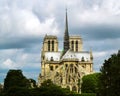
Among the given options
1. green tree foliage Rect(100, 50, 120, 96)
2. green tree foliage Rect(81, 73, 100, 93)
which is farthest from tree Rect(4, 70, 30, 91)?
green tree foliage Rect(100, 50, 120, 96)

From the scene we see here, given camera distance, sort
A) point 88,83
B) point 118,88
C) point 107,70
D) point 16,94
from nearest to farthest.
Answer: point 118,88 → point 107,70 → point 16,94 → point 88,83

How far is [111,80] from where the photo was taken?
78.1 m

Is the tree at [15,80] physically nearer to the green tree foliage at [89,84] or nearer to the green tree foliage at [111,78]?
the green tree foliage at [89,84]

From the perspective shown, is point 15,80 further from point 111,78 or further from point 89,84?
point 111,78

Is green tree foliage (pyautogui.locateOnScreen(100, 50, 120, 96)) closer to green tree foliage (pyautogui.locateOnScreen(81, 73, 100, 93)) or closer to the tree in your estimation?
the tree

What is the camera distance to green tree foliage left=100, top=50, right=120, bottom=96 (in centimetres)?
7556

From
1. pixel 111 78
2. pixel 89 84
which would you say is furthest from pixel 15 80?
pixel 111 78

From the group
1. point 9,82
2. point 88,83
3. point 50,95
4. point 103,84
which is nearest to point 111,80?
point 103,84

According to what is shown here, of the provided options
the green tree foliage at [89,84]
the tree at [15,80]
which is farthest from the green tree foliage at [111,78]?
the green tree foliage at [89,84]

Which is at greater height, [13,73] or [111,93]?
[13,73]

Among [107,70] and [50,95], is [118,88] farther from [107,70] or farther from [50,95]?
[50,95]

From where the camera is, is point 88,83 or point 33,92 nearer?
point 33,92

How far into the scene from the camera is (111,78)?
77.9m

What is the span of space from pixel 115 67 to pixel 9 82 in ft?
228
